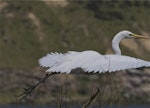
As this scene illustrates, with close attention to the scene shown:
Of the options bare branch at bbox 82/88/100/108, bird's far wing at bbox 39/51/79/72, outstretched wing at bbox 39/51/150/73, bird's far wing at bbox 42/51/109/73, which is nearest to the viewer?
bare branch at bbox 82/88/100/108

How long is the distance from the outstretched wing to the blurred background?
106 metres

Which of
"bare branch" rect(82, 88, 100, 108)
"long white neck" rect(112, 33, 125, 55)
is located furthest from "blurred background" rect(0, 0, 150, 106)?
"bare branch" rect(82, 88, 100, 108)

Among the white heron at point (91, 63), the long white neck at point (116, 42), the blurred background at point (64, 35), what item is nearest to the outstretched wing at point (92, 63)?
the white heron at point (91, 63)

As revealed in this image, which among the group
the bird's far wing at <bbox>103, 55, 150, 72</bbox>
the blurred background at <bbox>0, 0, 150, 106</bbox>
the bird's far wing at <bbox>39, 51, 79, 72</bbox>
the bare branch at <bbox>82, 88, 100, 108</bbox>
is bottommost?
the bare branch at <bbox>82, 88, 100, 108</bbox>

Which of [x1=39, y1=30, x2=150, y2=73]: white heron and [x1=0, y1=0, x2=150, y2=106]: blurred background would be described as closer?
[x1=39, y1=30, x2=150, y2=73]: white heron

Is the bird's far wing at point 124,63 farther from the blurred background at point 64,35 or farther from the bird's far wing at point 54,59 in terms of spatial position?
the blurred background at point 64,35

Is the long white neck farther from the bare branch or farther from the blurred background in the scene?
the blurred background

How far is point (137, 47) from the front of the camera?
4870 inches

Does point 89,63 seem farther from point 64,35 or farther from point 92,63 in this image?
point 64,35

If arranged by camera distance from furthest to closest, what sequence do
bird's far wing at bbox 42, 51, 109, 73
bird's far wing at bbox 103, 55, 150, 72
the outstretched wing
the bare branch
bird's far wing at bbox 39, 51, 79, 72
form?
bird's far wing at bbox 39, 51, 79, 72, bird's far wing at bbox 42, 51, 109, 73, the outstretched wing, bird's far wing at bbox 103, 55, 150, 72, the bare branch

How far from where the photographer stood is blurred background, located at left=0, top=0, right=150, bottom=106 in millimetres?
120562

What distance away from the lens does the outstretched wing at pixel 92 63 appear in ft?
24.7

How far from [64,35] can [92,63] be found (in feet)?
398

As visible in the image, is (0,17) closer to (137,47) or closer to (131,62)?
(137,47)
